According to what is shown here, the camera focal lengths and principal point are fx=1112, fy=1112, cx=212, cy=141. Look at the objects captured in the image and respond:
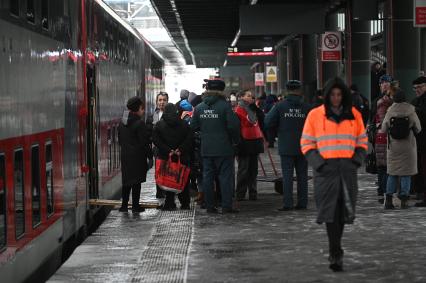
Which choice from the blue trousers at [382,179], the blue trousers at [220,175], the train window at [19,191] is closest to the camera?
the train window at [19,191]

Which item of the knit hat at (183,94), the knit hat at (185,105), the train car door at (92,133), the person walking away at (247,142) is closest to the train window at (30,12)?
the train car door at (92,133)

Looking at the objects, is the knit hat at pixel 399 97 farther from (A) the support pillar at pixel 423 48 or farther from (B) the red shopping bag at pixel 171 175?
(A) the support pillar at pixel 423 48

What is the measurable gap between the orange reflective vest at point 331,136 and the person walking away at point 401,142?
4515mm

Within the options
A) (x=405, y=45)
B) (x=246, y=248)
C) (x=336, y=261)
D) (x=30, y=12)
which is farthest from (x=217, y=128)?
(x=405, y=45)

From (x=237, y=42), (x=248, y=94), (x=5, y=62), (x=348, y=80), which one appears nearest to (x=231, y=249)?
(x=5, y=62)

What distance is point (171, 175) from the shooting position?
599 inches

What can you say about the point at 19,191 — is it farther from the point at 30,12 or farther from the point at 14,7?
the point at 30,12

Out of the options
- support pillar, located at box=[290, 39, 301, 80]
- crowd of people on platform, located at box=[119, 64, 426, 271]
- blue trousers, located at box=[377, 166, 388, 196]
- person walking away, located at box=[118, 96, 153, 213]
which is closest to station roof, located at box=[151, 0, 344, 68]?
support pillar, located at box=[290, 39, 301, 80]

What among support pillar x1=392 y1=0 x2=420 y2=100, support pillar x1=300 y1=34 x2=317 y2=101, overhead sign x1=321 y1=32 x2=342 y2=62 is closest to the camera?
support pillar x1=392 y1=0 x2=420 y2=100

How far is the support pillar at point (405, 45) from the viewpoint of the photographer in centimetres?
2452

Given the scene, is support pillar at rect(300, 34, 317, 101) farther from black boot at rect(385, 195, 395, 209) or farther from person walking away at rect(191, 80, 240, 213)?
person walking away at rect(191, 80, 240, 213)

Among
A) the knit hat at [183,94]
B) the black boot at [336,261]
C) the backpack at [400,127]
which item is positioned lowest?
the black boot at [336,261]

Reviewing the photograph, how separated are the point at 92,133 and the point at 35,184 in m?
4.75

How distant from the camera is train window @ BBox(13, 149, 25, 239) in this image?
8.09 m
